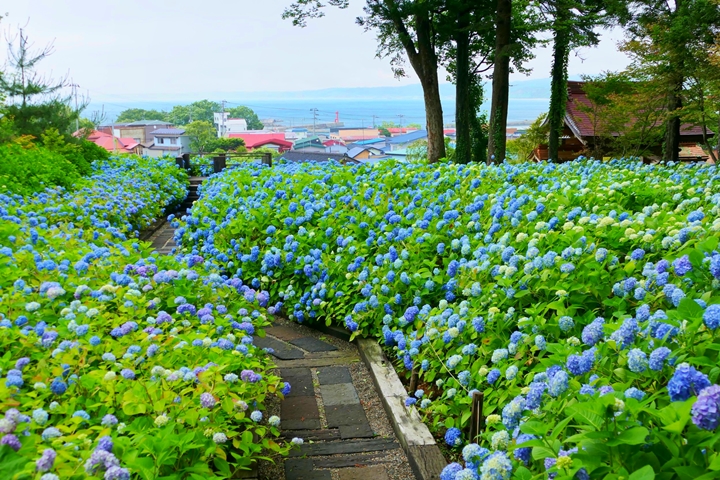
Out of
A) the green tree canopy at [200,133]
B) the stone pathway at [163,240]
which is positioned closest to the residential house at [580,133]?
the stone pathway at [163,240]

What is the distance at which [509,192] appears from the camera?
440 centimetres

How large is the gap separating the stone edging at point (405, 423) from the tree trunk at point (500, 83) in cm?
1159

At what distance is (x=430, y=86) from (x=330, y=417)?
48.8ft

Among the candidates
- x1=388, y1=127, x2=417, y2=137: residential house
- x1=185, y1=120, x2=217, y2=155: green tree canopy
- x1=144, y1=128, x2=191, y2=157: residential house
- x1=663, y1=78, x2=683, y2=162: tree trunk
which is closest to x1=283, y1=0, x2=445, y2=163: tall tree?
x1=663, y1=78, x2=683, y2=162: tree trunk

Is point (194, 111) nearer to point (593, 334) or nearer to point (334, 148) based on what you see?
point (334, 148)

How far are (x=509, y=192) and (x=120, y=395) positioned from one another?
311 centimetres

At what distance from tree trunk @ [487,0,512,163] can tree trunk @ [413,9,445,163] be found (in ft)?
5.77

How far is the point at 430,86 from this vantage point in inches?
668

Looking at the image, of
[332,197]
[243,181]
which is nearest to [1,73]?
[243,181]

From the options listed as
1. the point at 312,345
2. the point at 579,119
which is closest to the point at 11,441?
the point at 312,345

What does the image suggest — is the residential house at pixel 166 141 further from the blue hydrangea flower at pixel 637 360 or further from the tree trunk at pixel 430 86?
the blue hydrangea flower at pixel 637 360

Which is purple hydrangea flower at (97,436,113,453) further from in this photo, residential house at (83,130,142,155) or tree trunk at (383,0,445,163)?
residential house at (83,130,142,155)

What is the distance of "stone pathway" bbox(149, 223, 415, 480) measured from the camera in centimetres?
276

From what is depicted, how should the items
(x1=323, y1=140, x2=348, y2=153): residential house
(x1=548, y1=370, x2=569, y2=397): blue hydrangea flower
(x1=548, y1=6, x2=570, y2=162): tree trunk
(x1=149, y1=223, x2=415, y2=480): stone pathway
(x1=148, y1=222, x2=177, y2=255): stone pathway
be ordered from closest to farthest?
(x1=548, y1=370, x2=569, y2=397): blue hydrangea flower
(x1=149, y1=223, x2=415, y2=480): stone pathway
(x1=148, y1=222, x2=177, y2=255): stone pathway
(x1=548, y1=6, x2=570, y2=162): tree trunk
(x1=323, y1=140, x2=348, y2=153): residential house
